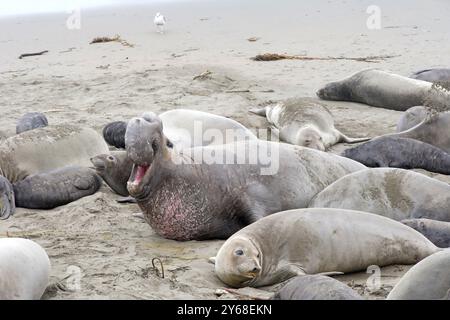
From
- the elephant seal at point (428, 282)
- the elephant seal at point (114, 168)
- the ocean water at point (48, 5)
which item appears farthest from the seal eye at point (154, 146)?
the ocean water at point (48, 5)

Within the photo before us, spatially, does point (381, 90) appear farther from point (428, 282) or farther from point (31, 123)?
point (428, 282)

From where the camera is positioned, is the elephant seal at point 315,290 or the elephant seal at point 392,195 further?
the elephant seal at point 392,195

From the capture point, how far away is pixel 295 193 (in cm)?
538

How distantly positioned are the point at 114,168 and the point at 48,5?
18200mm

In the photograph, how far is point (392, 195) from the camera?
4980 mm

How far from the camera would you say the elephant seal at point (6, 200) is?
562cm

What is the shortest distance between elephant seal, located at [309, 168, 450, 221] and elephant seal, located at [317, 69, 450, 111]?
10.7ft

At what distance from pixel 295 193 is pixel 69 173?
5.63 ft

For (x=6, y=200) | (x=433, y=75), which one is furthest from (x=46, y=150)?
(x=433, y=75)

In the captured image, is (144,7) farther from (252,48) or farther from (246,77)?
(246,77)

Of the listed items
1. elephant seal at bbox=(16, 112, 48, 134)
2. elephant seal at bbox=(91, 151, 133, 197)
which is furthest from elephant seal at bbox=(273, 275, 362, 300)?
elephant seal at bbox=(16, 112, 48, 134)

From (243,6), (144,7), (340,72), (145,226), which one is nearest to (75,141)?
(145,226)

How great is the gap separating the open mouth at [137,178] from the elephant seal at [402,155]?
2058 mm

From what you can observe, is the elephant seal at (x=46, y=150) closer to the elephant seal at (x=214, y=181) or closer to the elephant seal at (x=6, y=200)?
the elephant seal at (x=6, y=200)
